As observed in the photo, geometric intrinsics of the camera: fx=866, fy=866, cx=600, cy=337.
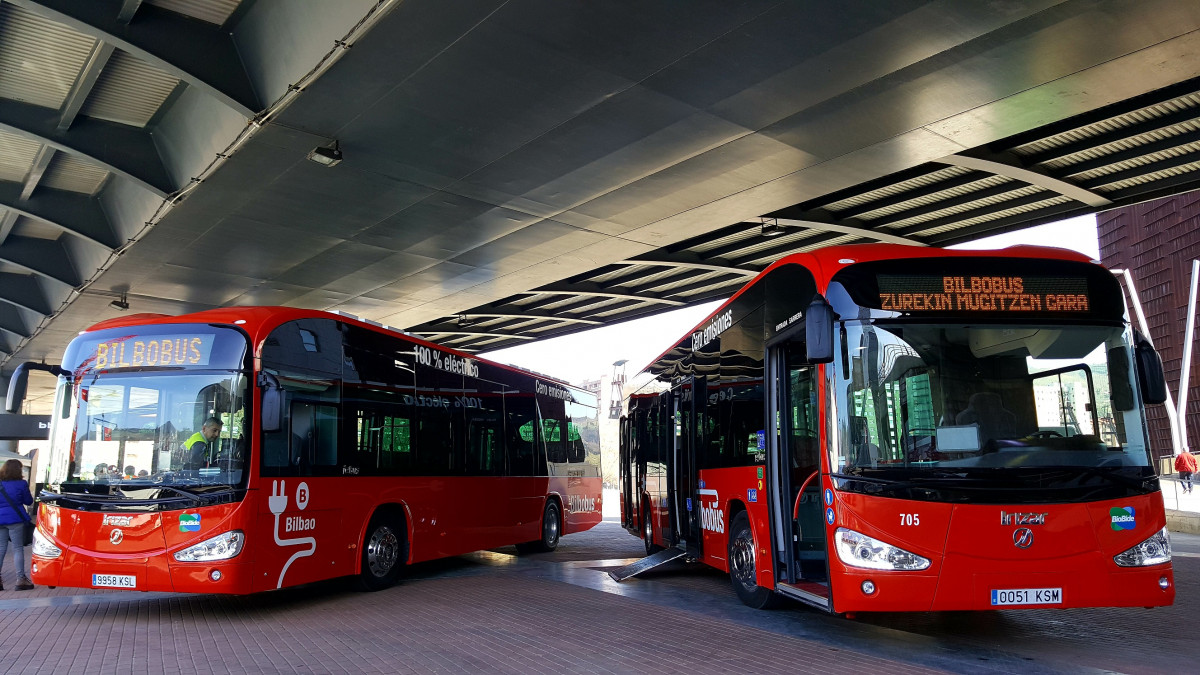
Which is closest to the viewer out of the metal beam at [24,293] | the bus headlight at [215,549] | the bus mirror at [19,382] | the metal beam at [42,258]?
the bus headlight at [215,549]

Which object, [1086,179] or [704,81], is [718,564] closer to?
[704,81]

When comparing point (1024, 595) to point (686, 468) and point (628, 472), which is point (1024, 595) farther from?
point (628, 472)

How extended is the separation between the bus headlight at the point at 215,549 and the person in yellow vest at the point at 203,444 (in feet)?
2.44

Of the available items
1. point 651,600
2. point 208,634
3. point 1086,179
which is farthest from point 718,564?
point 1086,179

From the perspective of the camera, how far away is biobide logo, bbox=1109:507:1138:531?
6453 mm

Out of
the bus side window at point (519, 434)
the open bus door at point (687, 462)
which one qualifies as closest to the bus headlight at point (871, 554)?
the open bus door at point (687, 462)

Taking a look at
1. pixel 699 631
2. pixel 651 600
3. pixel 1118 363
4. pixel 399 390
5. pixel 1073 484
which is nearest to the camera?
pixel 1073 484

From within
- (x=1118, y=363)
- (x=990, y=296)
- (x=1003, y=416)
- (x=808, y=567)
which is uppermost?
(x=990, y=296)

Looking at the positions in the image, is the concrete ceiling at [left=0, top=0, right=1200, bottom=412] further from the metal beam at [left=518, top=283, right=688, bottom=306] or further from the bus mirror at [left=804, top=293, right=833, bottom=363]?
the bus mirror at [left=804, top=293, right=833, bottom=363]

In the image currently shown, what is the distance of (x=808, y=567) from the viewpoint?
8227mm

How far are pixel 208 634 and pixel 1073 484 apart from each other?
755 cm

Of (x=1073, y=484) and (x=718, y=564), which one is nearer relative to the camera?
(x=1073, y=484)

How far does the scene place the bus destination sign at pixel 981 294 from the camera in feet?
22.5

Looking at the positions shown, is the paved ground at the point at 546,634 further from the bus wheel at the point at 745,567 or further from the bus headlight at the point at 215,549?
the bus headlight at the point at 215,549
